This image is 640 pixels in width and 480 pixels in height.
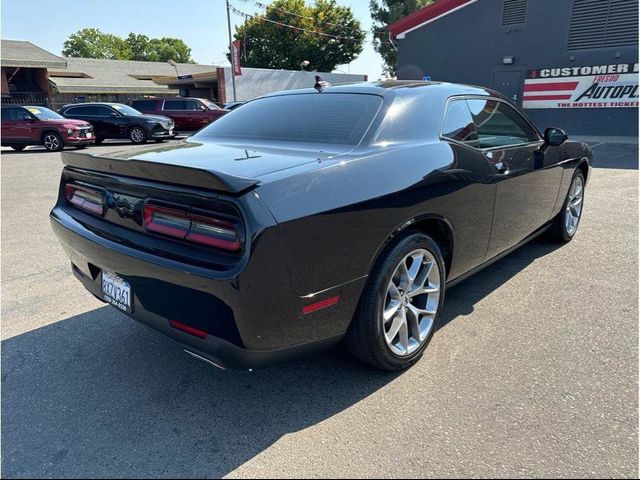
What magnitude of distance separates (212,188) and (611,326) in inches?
109

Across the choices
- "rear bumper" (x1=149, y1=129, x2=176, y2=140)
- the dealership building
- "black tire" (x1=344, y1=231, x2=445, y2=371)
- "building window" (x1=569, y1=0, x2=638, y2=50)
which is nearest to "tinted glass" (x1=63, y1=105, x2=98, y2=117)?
"rear bumper" (x1=149, y1=129, x2=176, y2=140)

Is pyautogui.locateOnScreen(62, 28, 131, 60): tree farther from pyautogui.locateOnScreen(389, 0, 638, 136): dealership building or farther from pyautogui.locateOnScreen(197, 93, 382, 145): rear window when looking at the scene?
pyautogui.locateOnScreen(197, 93, 382, 145): rear window

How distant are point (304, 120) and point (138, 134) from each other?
15438 mm

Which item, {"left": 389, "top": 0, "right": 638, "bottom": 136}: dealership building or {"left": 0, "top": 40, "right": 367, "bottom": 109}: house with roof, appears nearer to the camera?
{"left": 389, "top": 0, "right": 638, "bottom": 136}: dealership building

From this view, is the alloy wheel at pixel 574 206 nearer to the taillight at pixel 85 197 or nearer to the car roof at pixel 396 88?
the car roof at pixel 396 88

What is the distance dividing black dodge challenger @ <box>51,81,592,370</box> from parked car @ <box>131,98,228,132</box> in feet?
55.1

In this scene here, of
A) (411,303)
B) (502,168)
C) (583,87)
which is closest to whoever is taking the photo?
(411,303)

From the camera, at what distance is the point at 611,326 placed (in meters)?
3.01

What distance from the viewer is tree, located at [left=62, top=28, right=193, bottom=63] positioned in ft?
289

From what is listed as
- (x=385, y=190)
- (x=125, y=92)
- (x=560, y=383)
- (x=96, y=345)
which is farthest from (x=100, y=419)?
(x=125, y=92)

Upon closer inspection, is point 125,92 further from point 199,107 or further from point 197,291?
point 197,291

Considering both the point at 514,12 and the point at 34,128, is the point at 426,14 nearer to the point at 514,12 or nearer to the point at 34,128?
the point at 514,12


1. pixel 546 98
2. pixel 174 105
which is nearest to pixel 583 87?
pixel 546 98

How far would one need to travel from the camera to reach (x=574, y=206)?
482cm
